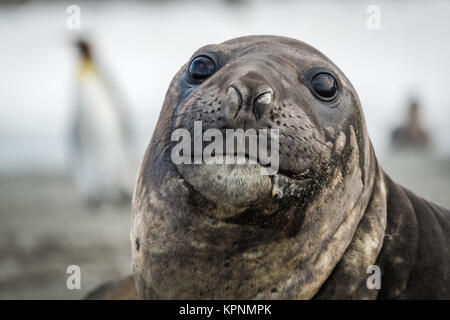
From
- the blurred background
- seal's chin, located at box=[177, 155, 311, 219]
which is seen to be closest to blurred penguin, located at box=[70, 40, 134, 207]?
the blurred background

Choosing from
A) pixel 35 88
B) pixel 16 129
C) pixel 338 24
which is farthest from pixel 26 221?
pixel 338 24

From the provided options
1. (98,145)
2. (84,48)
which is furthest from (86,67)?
(98,145)

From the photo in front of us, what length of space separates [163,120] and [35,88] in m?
30.4

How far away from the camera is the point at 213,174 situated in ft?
5.88

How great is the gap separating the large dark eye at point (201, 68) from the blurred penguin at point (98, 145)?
7.38 m

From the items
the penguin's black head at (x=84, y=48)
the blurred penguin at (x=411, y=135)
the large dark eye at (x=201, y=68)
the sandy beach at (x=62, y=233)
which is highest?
the penguin's black head at (x=84, y=48)

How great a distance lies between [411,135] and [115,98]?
6914mm

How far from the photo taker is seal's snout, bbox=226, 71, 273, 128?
5.90 feet

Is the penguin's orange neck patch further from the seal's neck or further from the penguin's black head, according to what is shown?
the seal's neck

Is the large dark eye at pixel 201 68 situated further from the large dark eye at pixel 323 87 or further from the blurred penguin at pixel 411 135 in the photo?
the blurred penguin at pixel 411 135

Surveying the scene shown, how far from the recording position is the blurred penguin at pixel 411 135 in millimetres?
13545

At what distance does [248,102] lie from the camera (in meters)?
1.81

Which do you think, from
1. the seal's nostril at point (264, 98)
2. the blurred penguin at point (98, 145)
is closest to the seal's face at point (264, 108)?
the seal's nostril at point (264, 98)

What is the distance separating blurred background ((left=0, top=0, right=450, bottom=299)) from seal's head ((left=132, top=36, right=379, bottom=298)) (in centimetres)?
99
